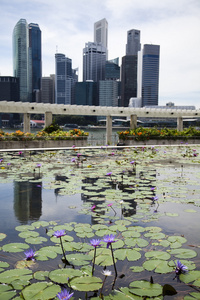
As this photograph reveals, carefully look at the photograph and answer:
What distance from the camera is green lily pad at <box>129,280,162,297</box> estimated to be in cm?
241

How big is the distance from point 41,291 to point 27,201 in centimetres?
344

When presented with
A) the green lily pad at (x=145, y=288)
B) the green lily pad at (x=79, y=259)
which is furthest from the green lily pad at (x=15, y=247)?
the green lily pad at (x=145, y=288)

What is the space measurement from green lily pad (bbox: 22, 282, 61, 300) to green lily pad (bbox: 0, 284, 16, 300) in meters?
0.11

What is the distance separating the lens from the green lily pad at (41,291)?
2297 mm

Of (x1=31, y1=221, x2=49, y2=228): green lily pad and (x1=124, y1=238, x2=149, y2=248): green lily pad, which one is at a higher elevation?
(x1=124, y1=238, x2=149, y2=248): green lily pad

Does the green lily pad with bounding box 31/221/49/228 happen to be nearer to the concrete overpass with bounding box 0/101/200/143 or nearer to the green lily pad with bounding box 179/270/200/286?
the green lily pad with bounding box 179/270/200/286

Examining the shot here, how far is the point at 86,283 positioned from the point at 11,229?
75.1 inches

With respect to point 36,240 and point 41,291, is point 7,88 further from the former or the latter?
point 41,291

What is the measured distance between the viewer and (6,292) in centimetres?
241

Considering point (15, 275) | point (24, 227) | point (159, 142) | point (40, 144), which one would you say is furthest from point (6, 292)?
point (159, 142)

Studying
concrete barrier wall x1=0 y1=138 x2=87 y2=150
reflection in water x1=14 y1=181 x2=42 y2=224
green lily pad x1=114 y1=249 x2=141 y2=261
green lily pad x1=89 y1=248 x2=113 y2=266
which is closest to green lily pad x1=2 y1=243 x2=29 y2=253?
green lily pad x1=89 y1=248 x2=113 y2=266

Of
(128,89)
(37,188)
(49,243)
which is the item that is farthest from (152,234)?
(128,89)

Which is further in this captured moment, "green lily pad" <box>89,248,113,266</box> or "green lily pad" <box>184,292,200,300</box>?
"green lily pad" <box>89,248,113,266</box>

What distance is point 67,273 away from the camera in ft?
8.88
